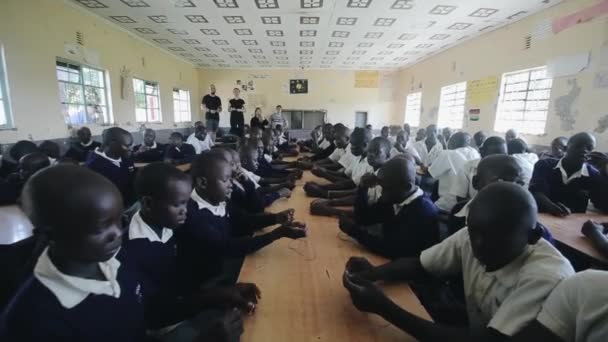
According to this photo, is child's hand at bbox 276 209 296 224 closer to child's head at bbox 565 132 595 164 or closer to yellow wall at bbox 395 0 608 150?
child's head at bbox 565 132 595 164

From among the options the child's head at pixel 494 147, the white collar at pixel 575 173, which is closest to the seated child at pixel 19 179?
the child's head at pixel 494 147

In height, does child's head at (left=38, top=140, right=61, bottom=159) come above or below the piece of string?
above

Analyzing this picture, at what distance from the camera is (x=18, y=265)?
1.11m

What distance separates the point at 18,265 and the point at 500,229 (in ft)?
5.33

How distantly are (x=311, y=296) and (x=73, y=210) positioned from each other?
Result: 2.49 feet

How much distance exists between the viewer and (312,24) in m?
5.90

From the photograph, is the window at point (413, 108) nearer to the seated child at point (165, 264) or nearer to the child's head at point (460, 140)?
the child's head at point (460, 140)

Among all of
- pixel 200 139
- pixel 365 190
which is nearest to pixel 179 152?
pixel 200 139

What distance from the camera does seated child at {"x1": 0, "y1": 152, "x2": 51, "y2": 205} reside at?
8.23 ft

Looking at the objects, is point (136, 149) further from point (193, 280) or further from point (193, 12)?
point (193, 280)

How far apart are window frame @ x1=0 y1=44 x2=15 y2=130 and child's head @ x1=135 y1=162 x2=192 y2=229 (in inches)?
164

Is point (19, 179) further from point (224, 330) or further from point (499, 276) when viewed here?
Answer: point (499, 276)

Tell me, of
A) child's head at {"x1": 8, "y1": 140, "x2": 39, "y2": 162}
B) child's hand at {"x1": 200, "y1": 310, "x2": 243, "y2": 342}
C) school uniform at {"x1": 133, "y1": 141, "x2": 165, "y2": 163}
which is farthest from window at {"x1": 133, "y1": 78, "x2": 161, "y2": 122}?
child's hand at {"x1": 200, "y1": 310, "x2": 243, "y2": 342}

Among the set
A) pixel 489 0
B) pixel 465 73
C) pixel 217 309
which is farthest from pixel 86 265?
pixel 465 73
